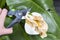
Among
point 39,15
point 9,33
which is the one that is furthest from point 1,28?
point 39,15

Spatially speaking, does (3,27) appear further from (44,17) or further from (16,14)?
(44,17)

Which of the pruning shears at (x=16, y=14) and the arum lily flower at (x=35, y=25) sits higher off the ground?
the pruning shears at (x=16, y=14)

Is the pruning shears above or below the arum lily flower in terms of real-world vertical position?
above

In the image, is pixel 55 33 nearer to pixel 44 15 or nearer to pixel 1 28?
pixel 44 15

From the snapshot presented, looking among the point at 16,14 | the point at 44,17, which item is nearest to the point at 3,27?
the point at 16,14

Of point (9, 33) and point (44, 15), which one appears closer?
point (9, 33)

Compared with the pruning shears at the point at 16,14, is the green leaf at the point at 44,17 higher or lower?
lower
